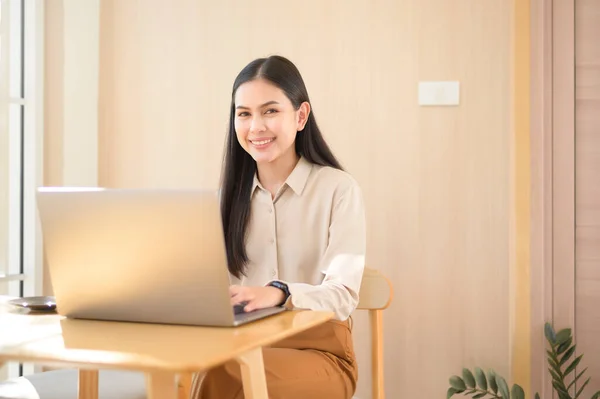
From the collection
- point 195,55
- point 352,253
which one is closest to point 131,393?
point 352,253

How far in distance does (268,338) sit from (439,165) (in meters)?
2.02

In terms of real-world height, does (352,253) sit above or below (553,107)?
below

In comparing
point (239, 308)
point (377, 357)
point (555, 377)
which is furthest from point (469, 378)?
point (239, 308)

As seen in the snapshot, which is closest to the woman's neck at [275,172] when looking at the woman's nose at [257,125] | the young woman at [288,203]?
the young woman at [288,203]

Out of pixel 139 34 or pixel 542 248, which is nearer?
pixel 542 248

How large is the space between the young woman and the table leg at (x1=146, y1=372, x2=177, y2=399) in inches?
24.0

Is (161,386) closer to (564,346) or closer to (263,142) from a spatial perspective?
(263,142)

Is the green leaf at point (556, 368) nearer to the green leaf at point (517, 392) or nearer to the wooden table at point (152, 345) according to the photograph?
the green leaf at point (517, 392)

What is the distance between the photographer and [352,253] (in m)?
1.81

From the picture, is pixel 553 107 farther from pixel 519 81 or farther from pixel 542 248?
pixel 542 248

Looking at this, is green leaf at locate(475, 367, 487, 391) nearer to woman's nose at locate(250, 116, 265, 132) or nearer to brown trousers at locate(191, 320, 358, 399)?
brown trousers at locate(191, 320, 358, 399)

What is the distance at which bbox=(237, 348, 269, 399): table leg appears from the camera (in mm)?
1181

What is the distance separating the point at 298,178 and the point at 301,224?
0.12m

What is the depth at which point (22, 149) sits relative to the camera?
9.84 feet
